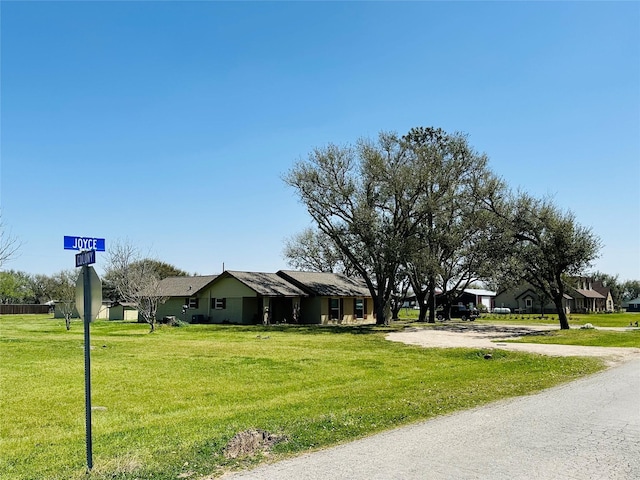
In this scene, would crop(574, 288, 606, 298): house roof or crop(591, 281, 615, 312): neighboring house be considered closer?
crop(574, 288, 606, 298): house roof

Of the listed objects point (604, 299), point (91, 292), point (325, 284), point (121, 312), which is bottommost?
point (604, 299)

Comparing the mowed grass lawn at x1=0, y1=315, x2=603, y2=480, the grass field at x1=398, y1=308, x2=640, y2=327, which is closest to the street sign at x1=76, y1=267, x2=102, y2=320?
the mowed grass lawn at x1=0, y1=315, x2=603, y2=480

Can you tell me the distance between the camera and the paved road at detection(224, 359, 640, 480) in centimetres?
590

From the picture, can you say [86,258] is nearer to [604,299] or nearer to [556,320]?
[556,320]

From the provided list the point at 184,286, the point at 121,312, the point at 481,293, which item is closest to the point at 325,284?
the point at 184,286

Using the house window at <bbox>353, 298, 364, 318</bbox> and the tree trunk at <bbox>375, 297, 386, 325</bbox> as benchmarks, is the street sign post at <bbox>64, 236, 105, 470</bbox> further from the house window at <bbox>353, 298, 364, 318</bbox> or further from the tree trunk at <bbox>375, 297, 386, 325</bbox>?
the house window at <bbox>353, 298, 364, 318</bbox>

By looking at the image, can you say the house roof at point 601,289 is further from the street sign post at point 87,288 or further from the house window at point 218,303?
the street sign post at point 87,288

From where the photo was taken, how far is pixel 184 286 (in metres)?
47.3

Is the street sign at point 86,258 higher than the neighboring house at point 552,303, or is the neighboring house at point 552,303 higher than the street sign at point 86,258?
the street sign at point 86,258

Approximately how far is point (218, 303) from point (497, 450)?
38.2m

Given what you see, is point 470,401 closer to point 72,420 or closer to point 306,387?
point 306,387

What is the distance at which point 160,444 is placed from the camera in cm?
729

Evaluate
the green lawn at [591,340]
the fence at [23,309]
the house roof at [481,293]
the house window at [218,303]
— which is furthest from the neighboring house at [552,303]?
the fence at [23,309]

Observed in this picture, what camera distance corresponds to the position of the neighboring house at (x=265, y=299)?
138 feet
